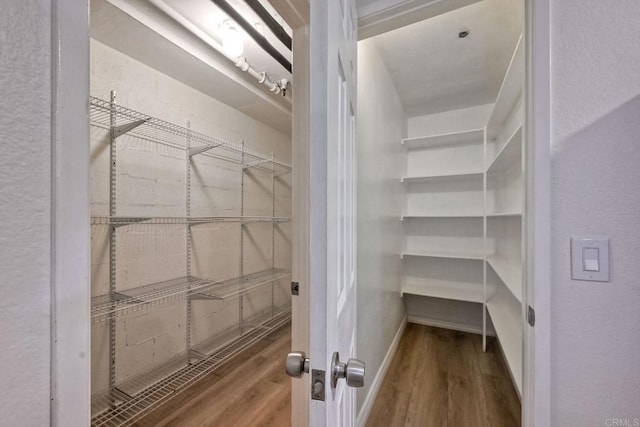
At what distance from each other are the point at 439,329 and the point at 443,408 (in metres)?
1.26

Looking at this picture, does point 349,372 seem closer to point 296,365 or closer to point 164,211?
point 296,365

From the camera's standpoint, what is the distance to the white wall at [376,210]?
1.48 meters

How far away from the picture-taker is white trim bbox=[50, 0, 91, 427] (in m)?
0.30

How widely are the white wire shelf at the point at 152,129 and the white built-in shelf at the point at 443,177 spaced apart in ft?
4.85

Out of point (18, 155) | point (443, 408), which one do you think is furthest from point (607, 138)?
point (443, 408)

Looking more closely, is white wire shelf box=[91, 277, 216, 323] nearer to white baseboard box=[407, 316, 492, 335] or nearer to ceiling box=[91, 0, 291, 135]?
ceiling box=[91, 0, 291, 135]

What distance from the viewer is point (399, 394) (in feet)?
5.69

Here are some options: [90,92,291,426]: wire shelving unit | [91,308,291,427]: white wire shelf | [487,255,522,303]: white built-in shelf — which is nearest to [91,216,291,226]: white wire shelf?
[90,92,291,426]: wire shelving unit

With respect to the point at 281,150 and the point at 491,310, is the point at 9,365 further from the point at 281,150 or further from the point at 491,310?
the point at 281,150

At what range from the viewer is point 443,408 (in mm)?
1597

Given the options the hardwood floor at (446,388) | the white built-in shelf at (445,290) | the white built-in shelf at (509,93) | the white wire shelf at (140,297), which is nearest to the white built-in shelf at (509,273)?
the white built-in shelf at (445,290)

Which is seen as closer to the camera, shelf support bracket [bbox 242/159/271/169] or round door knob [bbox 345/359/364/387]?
round door knob [bbox 345/359/364/387]

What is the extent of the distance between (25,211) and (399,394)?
2.06 m

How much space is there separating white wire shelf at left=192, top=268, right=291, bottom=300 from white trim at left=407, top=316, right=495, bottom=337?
5.04 feet
